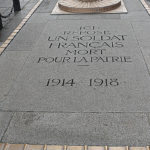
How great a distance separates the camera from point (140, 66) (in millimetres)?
5035

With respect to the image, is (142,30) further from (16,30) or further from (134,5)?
(16,30)

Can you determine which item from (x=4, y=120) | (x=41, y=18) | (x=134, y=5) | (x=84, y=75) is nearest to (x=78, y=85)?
(x=84, y=75)

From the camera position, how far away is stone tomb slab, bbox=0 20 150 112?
13.4 feet

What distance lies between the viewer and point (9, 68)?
5.18 meters

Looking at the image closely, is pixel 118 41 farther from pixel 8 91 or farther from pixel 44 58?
pixel 8 91

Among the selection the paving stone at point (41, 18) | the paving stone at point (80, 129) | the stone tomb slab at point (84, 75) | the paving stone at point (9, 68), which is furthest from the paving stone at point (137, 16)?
the paving stone at point (80, 129)

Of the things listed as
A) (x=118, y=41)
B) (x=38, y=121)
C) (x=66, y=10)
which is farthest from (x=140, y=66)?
(x=66, y=10)

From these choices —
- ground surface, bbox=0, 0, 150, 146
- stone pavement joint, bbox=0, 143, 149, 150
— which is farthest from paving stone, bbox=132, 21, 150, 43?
Result: stone pavement joint, bbox=0, 143, 149, 150

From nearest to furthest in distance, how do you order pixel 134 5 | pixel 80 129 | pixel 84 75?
pixel 80 129, pixel 84 75, pixel 134 5

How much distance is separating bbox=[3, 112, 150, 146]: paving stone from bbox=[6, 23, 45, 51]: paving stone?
101 inches

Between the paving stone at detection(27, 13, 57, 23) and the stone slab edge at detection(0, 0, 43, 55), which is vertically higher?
the paving stone at detection(27, 13, 57, 23)

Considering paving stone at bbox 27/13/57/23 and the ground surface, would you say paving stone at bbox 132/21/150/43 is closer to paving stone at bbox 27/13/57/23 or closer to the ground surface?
the ground surface

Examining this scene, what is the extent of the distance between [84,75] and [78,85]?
0.35 metres

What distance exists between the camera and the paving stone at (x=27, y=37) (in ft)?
20.1
